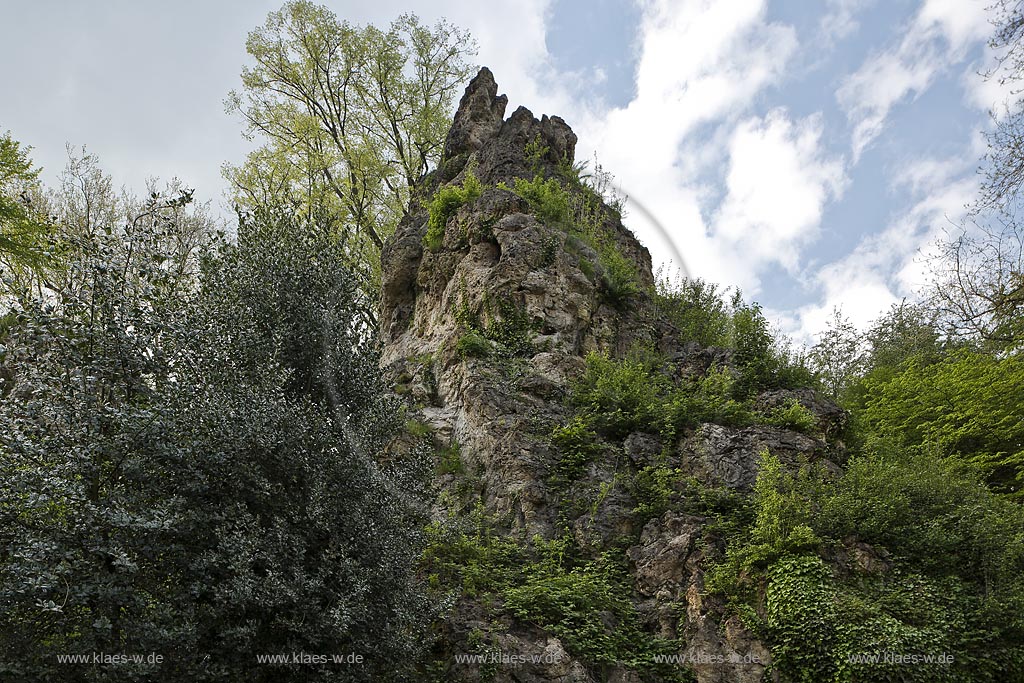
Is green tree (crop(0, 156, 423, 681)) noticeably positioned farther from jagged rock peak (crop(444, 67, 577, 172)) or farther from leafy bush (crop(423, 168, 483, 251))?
jagged rock peak (crop(444, 67, 577, 172))

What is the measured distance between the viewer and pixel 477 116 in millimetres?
21312

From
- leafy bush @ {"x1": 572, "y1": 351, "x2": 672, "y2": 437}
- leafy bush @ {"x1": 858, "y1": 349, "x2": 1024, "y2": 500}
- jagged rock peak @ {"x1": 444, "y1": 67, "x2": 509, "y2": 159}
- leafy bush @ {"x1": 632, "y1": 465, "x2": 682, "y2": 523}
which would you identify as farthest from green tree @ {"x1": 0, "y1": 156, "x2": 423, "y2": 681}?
jagged rock peak @ {"x1": 444, "y1": 67, "x2": 509, "y2": 159}

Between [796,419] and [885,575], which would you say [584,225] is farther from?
[885,575]

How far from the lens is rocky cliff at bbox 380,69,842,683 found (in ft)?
26.9

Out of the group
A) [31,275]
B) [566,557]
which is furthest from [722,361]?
[31,275]

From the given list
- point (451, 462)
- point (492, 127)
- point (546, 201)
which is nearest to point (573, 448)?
point (451, 462)

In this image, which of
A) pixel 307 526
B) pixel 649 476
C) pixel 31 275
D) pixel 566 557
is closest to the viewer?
pixel 307 526

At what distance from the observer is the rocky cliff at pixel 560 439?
8.20 metres

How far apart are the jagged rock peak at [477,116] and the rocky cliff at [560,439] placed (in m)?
2.03

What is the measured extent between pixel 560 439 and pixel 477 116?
13.6 meters

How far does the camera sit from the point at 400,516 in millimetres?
7711

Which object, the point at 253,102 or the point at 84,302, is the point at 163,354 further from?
the point at 253,102

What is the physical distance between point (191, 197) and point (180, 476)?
356cm

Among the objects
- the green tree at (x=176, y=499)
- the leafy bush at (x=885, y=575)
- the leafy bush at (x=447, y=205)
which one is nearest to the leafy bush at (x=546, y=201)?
the leafy bush at (x=447, y=205)
